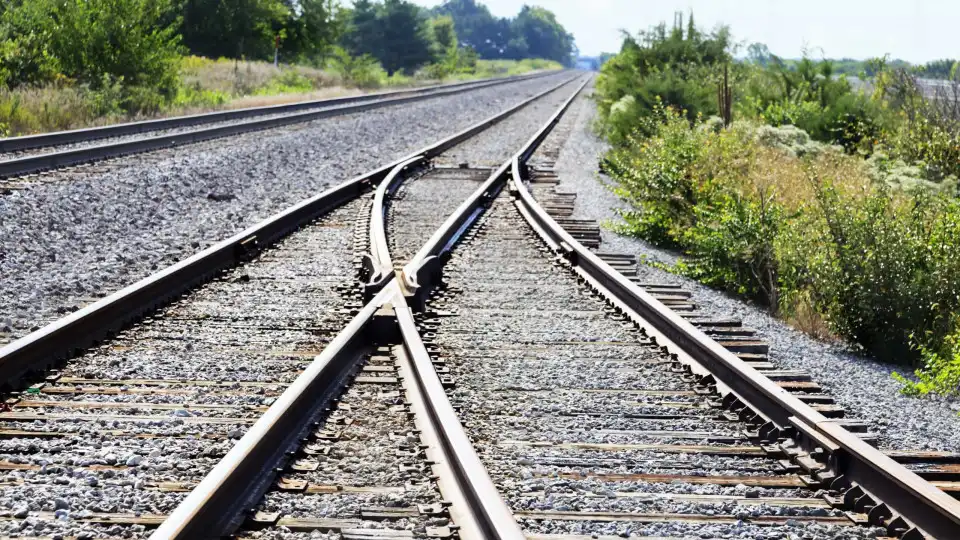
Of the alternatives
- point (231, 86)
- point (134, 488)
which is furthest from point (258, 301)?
point (231, 86)

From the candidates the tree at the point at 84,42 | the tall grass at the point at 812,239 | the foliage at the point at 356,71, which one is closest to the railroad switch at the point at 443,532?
the tall grass at the point at 812,239

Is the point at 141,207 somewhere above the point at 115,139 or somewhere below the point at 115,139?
A: below

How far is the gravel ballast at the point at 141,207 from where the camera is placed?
25.1 feet

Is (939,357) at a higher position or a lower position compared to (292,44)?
lower

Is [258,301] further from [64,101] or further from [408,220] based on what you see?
[64,101]

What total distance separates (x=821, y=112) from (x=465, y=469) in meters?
17.4

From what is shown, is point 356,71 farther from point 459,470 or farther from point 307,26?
point 459,470

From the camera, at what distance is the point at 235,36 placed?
51750mm

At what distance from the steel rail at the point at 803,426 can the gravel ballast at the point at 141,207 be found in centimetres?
371

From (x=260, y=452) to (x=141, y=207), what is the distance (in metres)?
7.64

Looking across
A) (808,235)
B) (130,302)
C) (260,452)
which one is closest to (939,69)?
(808,235)

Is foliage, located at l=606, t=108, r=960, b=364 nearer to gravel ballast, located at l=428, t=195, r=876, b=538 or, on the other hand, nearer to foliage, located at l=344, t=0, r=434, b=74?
gravel ballast, located at l=428, t=195, r=876, b=538

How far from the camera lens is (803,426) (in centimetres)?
450

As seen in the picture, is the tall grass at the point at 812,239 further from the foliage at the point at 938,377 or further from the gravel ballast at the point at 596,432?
the gravel ballast at the point at 596,432
